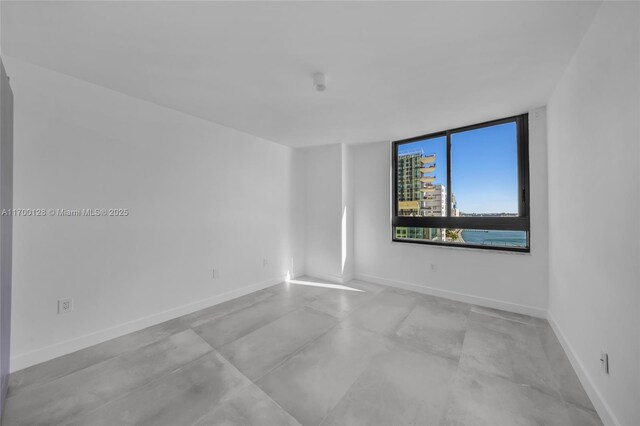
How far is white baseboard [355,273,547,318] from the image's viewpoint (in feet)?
9.52

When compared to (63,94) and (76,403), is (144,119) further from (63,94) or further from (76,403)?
(76,403)

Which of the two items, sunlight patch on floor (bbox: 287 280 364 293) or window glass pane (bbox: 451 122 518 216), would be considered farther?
sunlight patch on floor (bbox: 287 280 364 293)

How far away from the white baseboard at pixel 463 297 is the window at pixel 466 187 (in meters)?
0.70

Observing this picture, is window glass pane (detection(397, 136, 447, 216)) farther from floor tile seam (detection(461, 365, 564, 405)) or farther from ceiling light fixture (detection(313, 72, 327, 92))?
ceiling light fixture (detection(313, 72, 327, 92))

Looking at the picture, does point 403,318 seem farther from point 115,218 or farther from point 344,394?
point 115,218

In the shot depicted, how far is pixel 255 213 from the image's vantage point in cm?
391

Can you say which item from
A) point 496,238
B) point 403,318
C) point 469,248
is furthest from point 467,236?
point 403,318

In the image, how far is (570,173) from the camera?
198 centimetres

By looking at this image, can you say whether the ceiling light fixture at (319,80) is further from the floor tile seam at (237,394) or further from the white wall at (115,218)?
the floor tile seam at (237,394)

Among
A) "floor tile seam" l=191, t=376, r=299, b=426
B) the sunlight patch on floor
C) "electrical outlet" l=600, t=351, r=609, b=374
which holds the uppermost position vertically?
"electrical outlet" l=600, t=351, r=609, b=374

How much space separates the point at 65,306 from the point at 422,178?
456 cm

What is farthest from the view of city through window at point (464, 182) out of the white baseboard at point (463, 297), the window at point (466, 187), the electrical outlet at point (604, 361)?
the electrical outlet at point (604, 361)

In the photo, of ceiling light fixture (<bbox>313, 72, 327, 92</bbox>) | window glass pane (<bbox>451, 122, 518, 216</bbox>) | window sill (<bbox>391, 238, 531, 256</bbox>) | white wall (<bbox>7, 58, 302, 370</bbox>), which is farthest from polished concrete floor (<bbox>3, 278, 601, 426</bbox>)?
ceiling light fixture (<bbox>313, 72, 327, 92</bbox>)

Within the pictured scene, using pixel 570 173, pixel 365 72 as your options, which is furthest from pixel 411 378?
pixel 365 72
